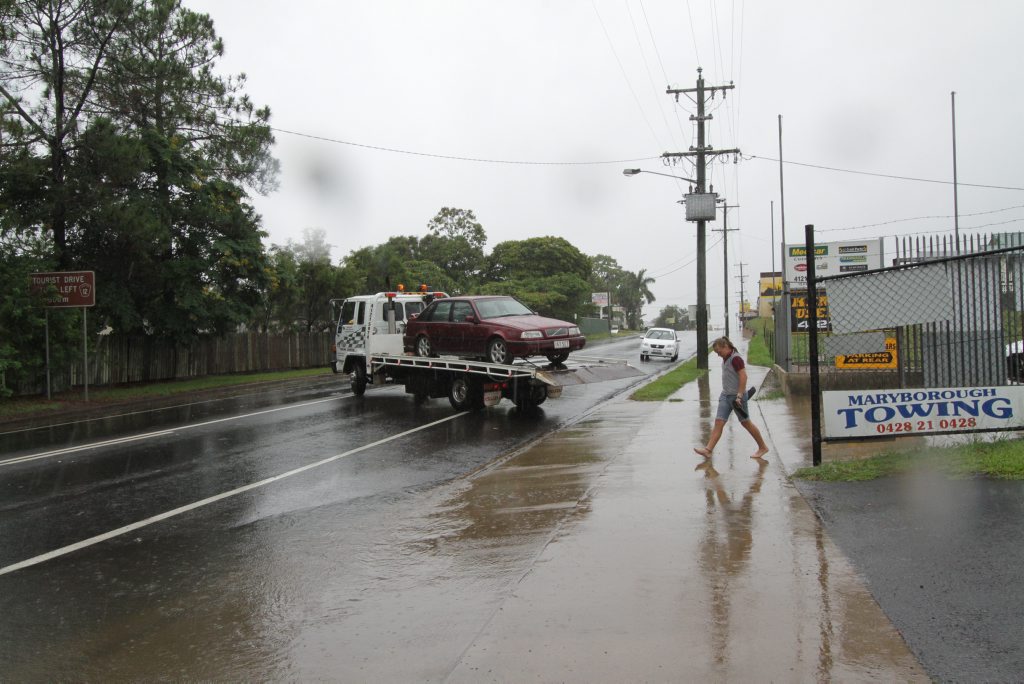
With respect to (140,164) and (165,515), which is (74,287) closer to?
(140,164)

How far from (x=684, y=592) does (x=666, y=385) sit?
1436cm

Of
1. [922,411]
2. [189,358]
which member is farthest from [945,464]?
[189,358]

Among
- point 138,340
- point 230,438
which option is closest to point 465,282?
point 138,340

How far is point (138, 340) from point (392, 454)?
1798cm

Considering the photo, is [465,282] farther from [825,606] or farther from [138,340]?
[825,606]

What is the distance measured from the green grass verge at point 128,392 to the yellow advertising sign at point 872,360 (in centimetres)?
1745

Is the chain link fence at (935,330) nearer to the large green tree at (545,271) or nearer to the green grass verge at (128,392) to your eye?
the green grass verge at (128,392)

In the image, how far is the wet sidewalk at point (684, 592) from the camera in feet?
12.5

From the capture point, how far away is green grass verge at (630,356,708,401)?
1645 centimetres

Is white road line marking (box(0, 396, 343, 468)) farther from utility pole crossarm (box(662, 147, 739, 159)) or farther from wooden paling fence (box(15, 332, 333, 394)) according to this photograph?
utility pole crossarm (box(662, 147, 739, 159))

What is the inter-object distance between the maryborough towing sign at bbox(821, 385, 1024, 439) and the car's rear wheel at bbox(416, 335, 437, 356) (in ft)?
30.0

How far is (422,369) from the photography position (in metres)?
15.5

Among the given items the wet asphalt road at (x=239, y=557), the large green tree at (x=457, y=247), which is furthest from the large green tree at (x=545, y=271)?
the wet asphalt road at (x=239, y=557)

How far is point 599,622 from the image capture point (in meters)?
4.35
